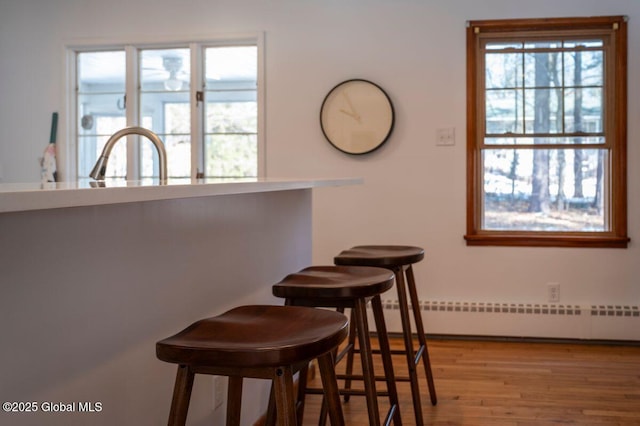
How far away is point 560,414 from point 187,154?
2.99 m

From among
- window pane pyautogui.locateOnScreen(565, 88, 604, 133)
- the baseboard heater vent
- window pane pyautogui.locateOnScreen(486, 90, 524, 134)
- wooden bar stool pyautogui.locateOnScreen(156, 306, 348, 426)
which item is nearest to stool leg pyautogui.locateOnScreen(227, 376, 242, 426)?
wooden bar stool pyautogui.locateOnScreen(156, 306, 348, 426)

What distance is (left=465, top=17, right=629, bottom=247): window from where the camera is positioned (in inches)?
177

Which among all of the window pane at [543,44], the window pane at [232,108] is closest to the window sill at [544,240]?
the window pane at [543,44]

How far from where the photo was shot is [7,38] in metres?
5.14

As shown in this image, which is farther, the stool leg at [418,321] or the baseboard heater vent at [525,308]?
the baseboard heater vent at [525,308]

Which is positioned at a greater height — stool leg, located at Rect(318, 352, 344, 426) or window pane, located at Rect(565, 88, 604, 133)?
window pane, located at Rect(565, 88, 604, 133)

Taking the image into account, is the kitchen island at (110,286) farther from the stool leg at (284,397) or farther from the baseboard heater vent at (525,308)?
the baseboard heater vent at (525,308)

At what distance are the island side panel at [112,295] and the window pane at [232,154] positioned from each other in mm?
2309

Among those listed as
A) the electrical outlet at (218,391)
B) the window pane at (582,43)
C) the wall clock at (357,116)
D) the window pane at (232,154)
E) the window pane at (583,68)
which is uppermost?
the window pane at (582,43)

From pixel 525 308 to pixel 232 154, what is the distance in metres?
2.23

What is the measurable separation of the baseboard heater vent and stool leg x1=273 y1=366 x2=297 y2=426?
334cm

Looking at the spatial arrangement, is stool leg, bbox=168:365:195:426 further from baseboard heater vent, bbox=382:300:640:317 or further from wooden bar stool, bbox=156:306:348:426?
baseboard heater vent, bbox=382:300:640:317

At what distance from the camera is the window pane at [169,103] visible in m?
4.93

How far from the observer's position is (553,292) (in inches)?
180
